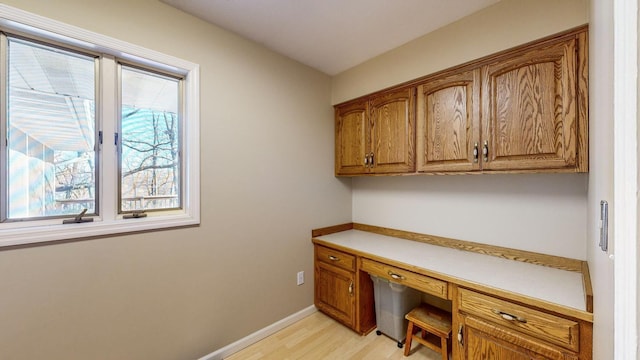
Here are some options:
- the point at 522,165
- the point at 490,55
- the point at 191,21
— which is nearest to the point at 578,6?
the point at 490,55

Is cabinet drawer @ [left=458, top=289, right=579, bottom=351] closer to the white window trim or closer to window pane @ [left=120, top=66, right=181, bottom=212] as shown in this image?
the white window trim

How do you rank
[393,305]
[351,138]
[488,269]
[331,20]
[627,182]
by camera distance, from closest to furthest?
[627,182] < [488,269] < [331,20] < [393,305] < [351,138]

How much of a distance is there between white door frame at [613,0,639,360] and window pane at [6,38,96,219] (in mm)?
2099

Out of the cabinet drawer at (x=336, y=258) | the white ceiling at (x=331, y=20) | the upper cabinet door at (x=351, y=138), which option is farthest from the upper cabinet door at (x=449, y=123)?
the cabinet drawer at (x=336, y=258)

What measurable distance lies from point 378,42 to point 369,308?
229 centimetres

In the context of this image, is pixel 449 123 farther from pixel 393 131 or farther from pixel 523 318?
pixel 523 318

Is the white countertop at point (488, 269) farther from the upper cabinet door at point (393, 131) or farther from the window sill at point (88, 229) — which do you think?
the window sill at point (88, 229)

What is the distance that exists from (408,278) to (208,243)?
1454mm

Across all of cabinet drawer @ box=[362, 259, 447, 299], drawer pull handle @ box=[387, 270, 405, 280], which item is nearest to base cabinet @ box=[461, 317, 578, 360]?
cabinet drawer @ box=[362, 259, 447, 299]

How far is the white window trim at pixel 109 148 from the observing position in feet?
3.96

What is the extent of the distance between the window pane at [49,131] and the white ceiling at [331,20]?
763 millimetres

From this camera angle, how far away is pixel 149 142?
5.45 feet

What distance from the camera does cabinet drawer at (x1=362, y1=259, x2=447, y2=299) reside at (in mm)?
1536

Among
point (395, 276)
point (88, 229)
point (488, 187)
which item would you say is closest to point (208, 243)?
point (88, 229)
